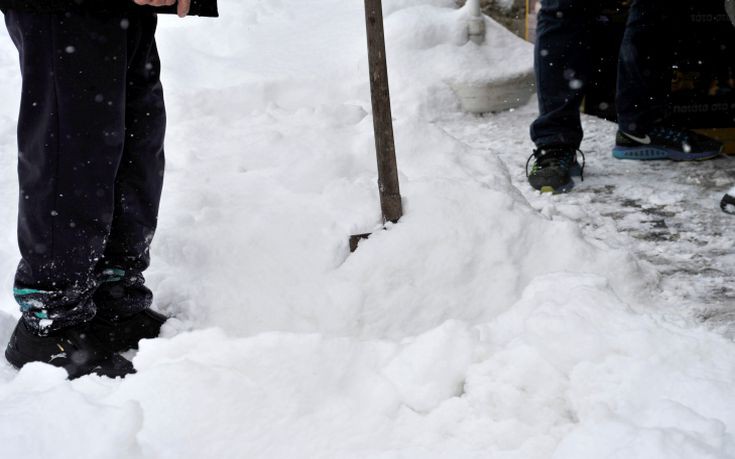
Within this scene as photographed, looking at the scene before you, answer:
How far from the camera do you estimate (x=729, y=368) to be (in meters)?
1.31

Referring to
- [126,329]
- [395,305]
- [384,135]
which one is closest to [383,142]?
[384,135]

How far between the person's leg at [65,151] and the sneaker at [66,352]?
0.03 m

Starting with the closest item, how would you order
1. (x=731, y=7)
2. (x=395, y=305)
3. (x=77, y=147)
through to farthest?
(x=77, y=147), (x=395, y=305), (x=731, y=7)

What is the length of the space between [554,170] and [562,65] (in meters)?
0.46

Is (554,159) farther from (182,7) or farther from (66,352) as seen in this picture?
(66,352)

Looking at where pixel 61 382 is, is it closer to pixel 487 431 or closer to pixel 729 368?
pixel 487 431

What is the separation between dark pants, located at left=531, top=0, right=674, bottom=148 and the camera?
3061 mm

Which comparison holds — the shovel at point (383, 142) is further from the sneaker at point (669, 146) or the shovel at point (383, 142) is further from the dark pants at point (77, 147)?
the sneaker at point (669, 146)

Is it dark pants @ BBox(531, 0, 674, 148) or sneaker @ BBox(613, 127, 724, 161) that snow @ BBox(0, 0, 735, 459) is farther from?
dark pants @ BBox(531, 0, 674, 148)

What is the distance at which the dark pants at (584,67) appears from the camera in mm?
3061

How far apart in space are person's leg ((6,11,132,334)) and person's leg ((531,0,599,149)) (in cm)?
202

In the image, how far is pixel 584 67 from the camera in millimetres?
3082

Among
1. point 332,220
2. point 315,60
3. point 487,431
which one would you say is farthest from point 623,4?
point 487,431

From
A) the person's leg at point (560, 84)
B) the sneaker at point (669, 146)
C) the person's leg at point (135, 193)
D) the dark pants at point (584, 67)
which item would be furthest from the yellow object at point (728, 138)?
the person's leg at point (135, 193)
